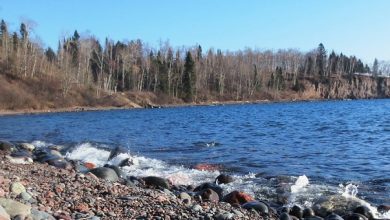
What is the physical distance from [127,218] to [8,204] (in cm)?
204

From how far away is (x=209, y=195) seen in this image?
511 inches

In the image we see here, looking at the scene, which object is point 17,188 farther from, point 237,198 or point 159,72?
point 159,72

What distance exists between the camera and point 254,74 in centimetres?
15162

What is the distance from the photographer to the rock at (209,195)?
12.8 meters

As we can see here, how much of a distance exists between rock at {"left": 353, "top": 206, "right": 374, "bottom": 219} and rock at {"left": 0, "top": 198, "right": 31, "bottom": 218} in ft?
26.9

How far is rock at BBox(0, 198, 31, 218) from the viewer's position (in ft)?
25.5

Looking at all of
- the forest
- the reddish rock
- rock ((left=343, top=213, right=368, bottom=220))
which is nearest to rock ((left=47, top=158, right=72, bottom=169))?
the reddish rock

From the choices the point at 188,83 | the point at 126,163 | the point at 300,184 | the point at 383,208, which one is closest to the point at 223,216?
the point at 383,208

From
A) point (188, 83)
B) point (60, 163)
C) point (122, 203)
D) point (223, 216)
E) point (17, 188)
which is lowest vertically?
point (60, 163)

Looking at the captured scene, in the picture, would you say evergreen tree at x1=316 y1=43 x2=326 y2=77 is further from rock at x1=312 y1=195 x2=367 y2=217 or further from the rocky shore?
the rocky shore

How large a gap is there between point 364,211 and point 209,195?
4024 millimetres

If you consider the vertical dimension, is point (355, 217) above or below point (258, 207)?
below

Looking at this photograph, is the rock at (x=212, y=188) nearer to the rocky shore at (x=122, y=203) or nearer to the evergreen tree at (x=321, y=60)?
the rocky shore at (x=122, y=203)

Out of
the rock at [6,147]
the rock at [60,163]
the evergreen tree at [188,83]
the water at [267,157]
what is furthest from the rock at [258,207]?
the evergreen tree at [188,83]
